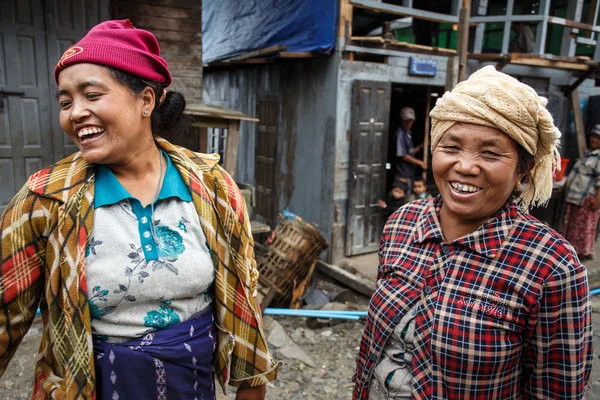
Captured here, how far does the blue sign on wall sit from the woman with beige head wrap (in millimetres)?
5488

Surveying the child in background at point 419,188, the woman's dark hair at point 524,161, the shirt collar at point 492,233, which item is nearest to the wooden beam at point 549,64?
the child in background at point 419,188

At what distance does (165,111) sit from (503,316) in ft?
4.51

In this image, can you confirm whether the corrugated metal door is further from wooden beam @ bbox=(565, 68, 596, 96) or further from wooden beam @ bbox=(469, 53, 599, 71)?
wooden beam @ bbox=(565, 68, 596, 96)

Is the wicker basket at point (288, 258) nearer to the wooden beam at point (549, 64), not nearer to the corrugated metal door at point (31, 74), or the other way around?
the corrugated metal door at point (31, 74)

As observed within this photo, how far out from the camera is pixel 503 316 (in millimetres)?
1346

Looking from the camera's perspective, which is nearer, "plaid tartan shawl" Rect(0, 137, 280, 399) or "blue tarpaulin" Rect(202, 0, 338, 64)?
"plaid tartan shawl" Rect(0, 137, 280, 399)

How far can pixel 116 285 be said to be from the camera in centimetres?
138

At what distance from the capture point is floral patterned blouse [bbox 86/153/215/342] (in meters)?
1.38

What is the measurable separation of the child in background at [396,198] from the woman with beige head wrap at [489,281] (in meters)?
5.01

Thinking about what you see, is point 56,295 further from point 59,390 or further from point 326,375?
point 326,375

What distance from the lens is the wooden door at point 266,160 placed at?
7670 mm

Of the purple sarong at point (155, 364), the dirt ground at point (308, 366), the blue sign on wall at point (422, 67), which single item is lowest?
the dirt ground at point (308, 366)

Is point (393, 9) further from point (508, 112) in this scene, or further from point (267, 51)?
point (508, 112)

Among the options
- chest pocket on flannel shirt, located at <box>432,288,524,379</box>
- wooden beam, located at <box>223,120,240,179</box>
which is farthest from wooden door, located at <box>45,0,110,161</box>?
chest pocket on flannel shirt, located at <box>432,288,524,379</box>
